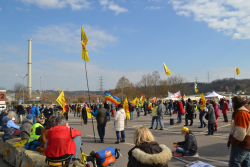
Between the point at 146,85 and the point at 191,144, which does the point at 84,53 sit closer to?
the point at 191,144

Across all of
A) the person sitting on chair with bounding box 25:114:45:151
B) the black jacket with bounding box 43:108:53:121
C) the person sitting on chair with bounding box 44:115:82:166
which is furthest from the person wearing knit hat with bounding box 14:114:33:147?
the black jacket with bounding box 43:108:53:121

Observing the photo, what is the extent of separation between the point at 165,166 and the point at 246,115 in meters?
1.91

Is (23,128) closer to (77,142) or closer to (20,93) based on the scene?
(77,142)

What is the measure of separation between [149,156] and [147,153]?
0.07 m

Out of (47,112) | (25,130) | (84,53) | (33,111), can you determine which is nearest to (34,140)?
(25,130)

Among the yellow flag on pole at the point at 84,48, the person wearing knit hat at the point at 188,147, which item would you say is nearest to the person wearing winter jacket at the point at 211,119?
the person wearing knit hat at the point at 188,147

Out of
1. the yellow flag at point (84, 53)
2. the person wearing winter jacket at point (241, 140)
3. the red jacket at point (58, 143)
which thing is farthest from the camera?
the yellow flag at point (84, 53)

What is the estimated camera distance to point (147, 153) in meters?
2.71

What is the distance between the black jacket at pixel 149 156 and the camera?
2.63m

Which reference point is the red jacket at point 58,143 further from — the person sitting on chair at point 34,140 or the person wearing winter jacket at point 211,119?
the person wearing winter jacket at point 211,119

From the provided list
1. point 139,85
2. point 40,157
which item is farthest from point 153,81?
point 40,157

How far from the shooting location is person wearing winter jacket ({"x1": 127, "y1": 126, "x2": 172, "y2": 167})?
2.64 meters

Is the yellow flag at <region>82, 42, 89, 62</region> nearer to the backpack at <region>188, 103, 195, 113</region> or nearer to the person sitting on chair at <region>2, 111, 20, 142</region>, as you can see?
the person sitting on chair at <region>2, 111, 20, 142</region>

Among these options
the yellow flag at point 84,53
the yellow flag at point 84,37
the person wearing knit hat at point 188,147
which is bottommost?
the person wearing knit hat at point 188,147
